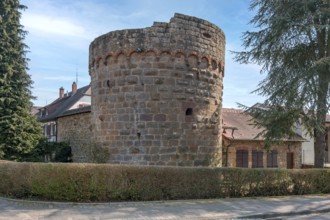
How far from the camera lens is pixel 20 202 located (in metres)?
10.5

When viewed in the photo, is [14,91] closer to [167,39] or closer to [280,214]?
[167,39]

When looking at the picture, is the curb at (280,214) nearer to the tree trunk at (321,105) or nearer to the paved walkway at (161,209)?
the paved walkway at (161,209)

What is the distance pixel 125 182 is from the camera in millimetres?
11039

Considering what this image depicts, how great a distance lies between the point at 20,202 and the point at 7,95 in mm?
13414

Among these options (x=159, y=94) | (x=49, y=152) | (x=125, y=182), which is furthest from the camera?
(x=49, y=152)

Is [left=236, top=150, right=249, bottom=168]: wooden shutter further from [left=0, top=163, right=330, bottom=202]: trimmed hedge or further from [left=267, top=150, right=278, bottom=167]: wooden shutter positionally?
[left=0, top=163, right=330, bottom=202]: trimmed hedge

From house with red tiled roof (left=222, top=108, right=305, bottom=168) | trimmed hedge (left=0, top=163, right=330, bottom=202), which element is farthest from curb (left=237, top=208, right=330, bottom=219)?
house with red tiled roof (left=222, top=108, right=305, bottom=168)

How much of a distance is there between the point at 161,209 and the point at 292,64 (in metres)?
9.98

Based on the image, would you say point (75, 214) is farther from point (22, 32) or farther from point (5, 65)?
point (22, 32)

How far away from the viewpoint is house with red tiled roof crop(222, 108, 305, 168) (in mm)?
26375

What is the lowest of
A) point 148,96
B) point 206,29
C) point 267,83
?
point 148,96

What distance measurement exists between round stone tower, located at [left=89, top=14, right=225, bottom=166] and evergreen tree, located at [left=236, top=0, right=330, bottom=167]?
3526mm

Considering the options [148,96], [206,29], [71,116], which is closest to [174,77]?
[148,96]

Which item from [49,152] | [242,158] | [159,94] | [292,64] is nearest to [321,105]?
[292,64]
